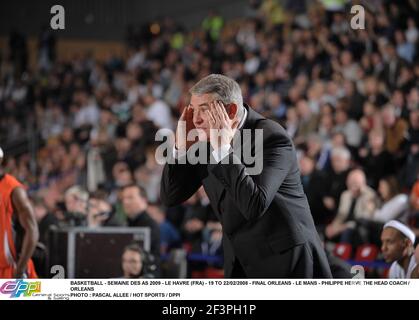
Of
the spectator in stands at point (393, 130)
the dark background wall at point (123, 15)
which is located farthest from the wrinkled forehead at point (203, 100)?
the dark background wall at point (123, 15)

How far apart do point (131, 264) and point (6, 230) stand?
0.96 metres

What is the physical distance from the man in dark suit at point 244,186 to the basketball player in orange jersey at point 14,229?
4.67ft

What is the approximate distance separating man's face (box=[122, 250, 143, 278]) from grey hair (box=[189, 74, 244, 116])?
2227 millimetres

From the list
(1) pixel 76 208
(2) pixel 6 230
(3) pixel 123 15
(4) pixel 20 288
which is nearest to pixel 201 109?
(4) pixel 20 288

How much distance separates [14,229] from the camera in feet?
14.2

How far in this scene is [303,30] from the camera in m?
10.8

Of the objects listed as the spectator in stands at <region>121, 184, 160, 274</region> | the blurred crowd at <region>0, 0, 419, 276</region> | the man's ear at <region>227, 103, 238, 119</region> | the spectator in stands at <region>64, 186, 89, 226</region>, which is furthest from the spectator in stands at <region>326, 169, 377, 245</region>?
the man's ear at <region>227, 103, 238, 119</region>

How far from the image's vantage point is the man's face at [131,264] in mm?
4895

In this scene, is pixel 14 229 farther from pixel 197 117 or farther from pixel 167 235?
pixel 167 235

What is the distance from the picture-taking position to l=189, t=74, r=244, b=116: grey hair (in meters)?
2.88

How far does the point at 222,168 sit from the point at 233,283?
70cm

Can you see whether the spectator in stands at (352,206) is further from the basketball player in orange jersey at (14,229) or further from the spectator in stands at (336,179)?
the basketball player in orange jersey at (14,229)

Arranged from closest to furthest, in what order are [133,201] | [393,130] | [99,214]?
1. [133,201]
2. [99,214]
3. [393,130]

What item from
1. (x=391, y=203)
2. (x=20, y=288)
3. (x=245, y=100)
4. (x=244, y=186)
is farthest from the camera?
(x=245, y=100)
